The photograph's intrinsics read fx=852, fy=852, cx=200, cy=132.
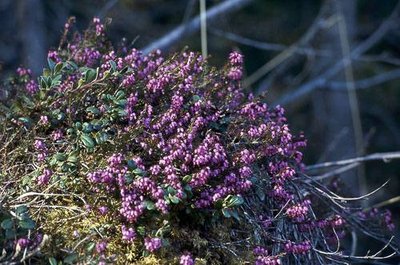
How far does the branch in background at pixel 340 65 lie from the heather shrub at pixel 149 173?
13.3ft

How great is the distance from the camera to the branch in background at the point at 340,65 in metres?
7.09

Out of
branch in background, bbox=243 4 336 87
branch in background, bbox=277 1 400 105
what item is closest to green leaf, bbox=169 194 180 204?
branch in background, bbox=277 1 400 105

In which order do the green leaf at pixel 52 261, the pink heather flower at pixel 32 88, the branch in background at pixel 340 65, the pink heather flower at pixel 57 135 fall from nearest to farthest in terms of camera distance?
the green leaf at pixel 52 261 < the pink heather flower at pixel 57 135 < the pink heather flower at pixel 32 88 < the branch in background at pixel 340 65

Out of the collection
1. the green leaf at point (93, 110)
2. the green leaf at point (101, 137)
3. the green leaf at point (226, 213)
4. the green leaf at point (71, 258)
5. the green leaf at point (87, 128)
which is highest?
the green leaf at point (93, 110)

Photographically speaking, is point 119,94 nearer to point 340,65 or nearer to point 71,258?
point 71,258

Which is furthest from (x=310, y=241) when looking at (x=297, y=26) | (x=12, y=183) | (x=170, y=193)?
(x=297, y=26)

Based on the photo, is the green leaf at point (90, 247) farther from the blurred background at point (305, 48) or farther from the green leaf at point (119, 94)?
the blurred background at point (305, 48)

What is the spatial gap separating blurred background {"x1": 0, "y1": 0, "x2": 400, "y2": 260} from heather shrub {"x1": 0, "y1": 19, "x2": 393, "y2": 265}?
3770mm

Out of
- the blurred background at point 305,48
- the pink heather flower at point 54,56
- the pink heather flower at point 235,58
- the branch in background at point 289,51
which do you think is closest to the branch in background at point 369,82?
the blurred background at point 305,48

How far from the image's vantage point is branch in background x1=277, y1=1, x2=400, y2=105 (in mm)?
7086

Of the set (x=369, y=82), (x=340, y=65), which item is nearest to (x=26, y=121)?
(x=340, y=65)

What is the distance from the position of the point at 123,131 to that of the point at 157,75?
0.89 ft

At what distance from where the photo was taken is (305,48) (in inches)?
338

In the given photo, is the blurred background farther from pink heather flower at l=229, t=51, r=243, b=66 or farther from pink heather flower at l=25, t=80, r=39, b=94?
Answer: pink heather flower at l=229, t=51, r=243, b=66
